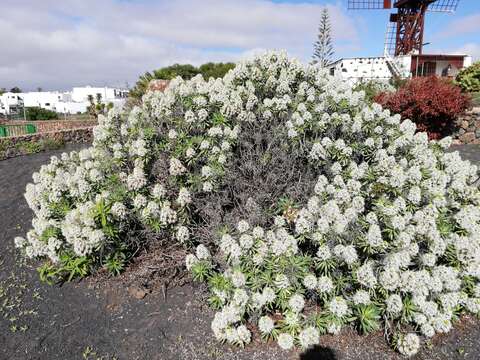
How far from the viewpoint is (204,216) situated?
4117mm

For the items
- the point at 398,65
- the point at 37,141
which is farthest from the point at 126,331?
the point at 398,65

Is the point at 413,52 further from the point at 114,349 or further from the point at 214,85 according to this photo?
the point at 114,349

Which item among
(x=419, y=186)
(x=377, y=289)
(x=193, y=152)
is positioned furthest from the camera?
(x=193, y=152)

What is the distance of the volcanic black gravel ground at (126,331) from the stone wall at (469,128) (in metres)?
8.79

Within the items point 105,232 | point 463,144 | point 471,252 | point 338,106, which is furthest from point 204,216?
point 463,144

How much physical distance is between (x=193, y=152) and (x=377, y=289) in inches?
99.9

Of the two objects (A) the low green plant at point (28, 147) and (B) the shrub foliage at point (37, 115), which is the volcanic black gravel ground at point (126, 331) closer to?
(A) the low green plant at point (28, 147)

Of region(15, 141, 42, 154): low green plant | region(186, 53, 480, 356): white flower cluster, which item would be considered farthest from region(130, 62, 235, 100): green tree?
region(186, 53, 480, 356): white flower cluster

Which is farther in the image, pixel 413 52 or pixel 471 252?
pixel 413 52

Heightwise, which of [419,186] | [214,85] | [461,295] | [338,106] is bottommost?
[461,295]

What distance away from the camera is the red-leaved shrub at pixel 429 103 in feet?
29.2

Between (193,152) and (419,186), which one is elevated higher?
(193,152)

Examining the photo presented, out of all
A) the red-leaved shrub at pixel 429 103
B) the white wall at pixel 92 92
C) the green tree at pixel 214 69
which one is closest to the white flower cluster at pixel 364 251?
the red-leaved shrub at pixel 429 103

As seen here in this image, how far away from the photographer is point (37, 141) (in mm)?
11164
